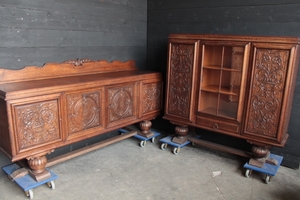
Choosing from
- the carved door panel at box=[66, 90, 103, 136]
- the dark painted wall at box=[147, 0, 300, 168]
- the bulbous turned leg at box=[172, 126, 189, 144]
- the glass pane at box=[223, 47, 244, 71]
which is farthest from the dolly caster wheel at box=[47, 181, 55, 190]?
the glass pane at box=[223, 47, 244, 71]

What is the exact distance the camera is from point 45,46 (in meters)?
2.75

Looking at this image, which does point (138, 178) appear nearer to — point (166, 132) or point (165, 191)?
point (165, 191)

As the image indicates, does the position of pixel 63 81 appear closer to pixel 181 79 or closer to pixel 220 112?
pixel 181 79

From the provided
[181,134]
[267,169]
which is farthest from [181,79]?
[267,169]

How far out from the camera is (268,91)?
2559 millimetres

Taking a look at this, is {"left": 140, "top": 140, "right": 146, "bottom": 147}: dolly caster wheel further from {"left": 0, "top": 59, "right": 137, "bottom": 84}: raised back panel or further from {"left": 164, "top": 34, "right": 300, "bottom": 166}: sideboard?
{"left": 0, "top": 59, "right": 137, "bottom": 84}: raised back panel

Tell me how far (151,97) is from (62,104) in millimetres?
1271

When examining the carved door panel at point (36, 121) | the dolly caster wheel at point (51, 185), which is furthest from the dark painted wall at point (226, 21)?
the dolly caster wheel at point (51, 185)

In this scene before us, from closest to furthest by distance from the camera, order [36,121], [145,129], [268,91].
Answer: [36,121] < [268,91] < [145,129]

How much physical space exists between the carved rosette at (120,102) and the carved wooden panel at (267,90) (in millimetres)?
1323

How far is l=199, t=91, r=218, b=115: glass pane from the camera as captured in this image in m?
3.01

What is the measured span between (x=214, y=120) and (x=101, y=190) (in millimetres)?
1418

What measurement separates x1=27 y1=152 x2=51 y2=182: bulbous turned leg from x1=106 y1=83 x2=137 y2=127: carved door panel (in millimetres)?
785

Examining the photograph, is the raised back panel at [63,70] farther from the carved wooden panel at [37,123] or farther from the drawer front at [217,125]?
the drawer front at [217,125]
